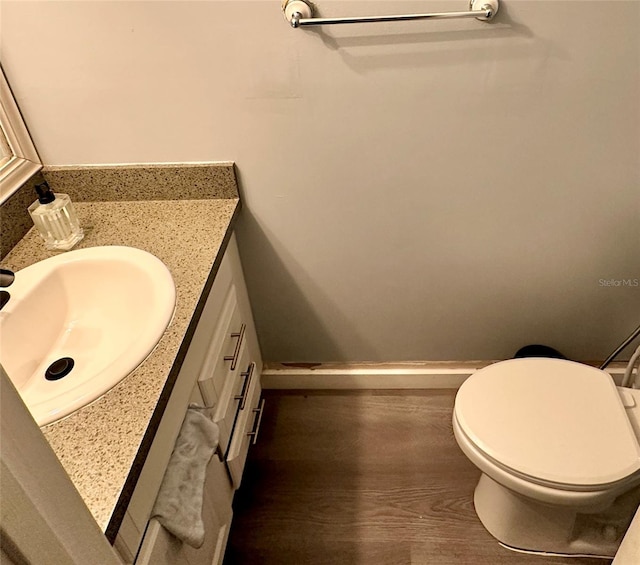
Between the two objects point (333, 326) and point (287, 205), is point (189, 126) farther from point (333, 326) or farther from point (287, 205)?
point (333, 326)

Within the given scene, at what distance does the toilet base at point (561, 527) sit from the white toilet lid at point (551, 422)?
0.70ft

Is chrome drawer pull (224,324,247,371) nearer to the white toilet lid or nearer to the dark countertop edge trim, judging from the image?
the dark countertop edge trim

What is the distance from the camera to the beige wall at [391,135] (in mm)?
1174

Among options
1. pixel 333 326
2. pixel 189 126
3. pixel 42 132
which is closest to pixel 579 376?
pixel 333 326

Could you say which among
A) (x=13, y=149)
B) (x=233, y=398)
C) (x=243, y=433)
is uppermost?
(x=13, y=149)

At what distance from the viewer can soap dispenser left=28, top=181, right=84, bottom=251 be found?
1244mm

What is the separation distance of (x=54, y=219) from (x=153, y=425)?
2.08ft

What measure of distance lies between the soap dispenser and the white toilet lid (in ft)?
3.38

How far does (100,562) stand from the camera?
1.78ft

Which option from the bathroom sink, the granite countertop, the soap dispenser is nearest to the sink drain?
the bathroom sink

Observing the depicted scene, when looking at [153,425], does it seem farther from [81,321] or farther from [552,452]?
[552,452]

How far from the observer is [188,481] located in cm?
105

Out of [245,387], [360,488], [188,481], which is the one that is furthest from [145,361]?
[360,488]

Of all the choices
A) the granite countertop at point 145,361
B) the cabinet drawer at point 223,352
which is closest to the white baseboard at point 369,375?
the cabinet drawer at point 223,352
